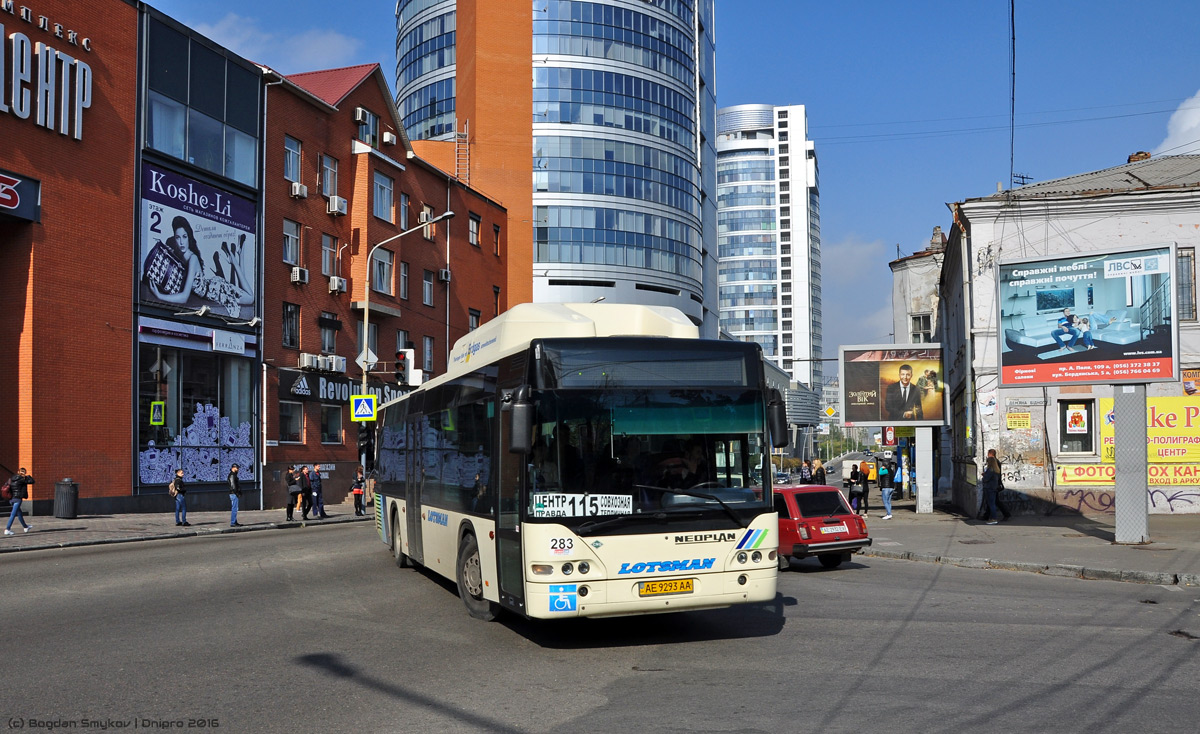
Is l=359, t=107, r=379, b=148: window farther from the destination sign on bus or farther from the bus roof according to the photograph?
the destination sign on bus

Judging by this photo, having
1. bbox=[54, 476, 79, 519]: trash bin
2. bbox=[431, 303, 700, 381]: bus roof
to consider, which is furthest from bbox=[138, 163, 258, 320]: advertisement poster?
bbox=[431, 303, 700, 381]: bus roof

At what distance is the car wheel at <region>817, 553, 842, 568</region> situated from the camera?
16.1 metres

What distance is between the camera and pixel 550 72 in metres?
Answer: 66.2

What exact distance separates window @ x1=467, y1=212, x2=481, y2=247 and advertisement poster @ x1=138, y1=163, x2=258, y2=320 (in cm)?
1818

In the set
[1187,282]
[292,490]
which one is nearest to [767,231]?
[1187,282]

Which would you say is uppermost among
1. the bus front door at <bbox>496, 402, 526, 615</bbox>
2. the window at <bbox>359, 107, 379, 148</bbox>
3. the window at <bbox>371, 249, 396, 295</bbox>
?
the window at <bbox>359, 107, 379, 148</bbox>

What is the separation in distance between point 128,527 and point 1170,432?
25057 mm

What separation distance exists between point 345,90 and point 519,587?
122 ft

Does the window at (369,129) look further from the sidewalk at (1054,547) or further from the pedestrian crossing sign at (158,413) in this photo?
the sidewalk at (1054,547)

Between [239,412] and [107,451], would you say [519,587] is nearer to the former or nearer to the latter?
[107,451]

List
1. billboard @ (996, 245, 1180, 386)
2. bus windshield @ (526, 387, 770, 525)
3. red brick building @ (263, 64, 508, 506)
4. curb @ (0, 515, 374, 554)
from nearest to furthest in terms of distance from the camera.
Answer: bus windshield @ (526, 387, 770, 525) < billboard @ (996, 245, 1180, 386) < curb @ (0, 515, 374, 554) < red brick building @ (263, 64, 508, 506)

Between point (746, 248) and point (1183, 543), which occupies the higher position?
point (746, 248)

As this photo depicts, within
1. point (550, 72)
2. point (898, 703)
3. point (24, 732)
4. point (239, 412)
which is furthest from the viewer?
point (550, 72)

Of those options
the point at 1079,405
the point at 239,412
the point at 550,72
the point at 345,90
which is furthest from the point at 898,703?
the point at 550,72
